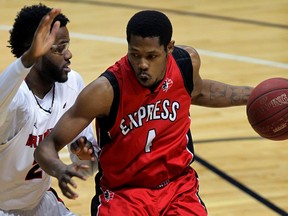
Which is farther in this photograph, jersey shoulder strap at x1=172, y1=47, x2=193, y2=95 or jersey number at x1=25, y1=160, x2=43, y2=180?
jersey number at x1=25, y1=160, x2=43, y2=180

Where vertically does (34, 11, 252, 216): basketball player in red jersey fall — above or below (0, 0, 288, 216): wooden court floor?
above

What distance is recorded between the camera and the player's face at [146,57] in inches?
183

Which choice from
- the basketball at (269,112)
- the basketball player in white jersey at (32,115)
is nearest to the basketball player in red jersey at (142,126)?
the basketball player in white jersey at (32,115)

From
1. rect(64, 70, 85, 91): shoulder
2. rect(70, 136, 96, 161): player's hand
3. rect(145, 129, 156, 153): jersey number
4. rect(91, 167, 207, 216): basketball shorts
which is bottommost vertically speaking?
rect(91, 167, 207, 216): basketball shorts

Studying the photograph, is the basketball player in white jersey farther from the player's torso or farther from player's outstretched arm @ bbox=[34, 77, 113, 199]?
player's outstretched arm @ bbox=[34, 77, 113, 199]

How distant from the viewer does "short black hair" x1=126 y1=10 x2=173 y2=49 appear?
4664mm

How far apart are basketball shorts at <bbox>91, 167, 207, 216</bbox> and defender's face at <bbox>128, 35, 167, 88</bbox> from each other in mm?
628

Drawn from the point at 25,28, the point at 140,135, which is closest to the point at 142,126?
the point at 140,135

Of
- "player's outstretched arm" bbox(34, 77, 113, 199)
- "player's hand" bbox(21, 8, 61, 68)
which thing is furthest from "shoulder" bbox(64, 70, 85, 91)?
"player's hand" bbox(21, 8, 61, 68)

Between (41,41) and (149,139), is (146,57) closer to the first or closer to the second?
(149,139)

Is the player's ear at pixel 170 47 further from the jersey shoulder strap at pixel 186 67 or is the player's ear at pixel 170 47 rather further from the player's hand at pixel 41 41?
the player's hand at pixel 41 41

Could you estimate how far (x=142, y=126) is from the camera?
488 cm

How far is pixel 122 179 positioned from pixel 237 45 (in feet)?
19.5

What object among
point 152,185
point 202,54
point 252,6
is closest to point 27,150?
point 152,185
